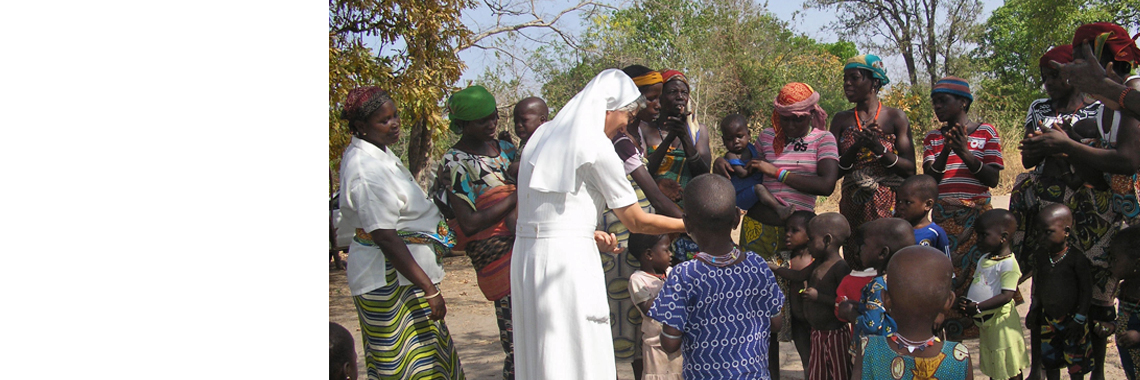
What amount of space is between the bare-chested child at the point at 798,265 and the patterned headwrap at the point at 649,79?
105 cm

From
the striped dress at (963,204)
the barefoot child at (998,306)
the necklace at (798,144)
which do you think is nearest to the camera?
the barefoot child at (998,306)

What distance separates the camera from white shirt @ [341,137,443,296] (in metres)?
3.28

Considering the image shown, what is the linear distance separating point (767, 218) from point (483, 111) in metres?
1.72

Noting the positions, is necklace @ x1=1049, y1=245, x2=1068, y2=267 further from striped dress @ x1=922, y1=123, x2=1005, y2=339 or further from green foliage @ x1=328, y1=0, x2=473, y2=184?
green foliage @ x1=328, y1=0, x2=473, y2=184

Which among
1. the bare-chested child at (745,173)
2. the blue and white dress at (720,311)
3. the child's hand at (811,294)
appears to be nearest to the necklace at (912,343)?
the blue and white dress at (720,311)

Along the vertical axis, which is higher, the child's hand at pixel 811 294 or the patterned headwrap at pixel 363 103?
the patterned headwrap at pixel 363 103

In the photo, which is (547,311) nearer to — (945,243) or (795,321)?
(795,321)

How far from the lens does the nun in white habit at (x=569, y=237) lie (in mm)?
2889

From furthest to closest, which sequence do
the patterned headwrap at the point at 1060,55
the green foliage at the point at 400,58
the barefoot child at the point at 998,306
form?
1. the green foliage at the point at 400,58
2. the patterned headwrap at the point at 1060,55
3. the barefoot child at the point at 998,306

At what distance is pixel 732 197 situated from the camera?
298cm

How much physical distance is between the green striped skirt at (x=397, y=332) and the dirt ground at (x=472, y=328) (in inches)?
48.0

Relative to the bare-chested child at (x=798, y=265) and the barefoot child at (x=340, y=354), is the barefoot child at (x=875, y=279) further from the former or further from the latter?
the barefoot child at (x=340, y=354)

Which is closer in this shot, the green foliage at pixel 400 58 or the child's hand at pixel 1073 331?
the child's hand at pixel 1073 331

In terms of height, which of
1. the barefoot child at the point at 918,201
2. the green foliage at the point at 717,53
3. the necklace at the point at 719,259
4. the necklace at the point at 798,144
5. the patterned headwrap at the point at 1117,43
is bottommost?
the necklace at the point at 719,259
